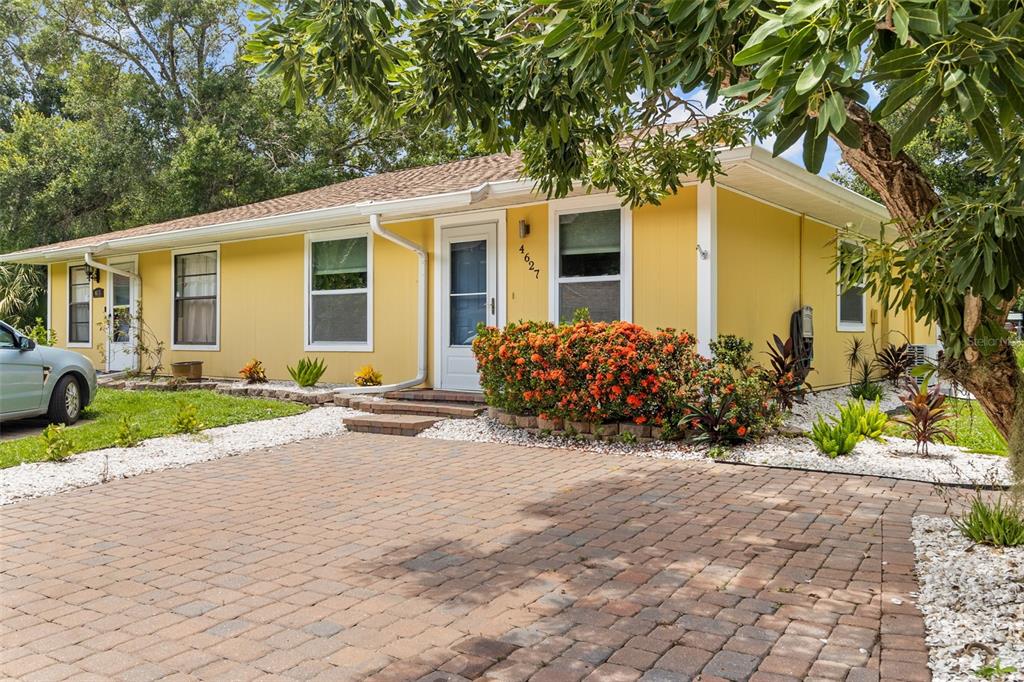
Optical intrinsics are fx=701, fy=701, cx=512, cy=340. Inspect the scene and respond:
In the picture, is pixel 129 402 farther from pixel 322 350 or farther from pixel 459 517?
pixel 459 517

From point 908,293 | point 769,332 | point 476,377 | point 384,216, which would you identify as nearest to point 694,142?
point 908,293

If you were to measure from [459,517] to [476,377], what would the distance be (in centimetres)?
507

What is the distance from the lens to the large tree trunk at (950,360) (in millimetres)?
3338

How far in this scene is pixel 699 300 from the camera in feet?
25.9

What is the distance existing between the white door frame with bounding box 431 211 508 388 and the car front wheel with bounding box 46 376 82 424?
445 centimetres

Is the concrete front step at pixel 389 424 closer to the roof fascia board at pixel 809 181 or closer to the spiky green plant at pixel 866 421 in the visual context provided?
the spiky green plant at pixel 866 421

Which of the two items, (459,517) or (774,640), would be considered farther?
(459,517)

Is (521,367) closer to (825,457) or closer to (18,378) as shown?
(825,457)

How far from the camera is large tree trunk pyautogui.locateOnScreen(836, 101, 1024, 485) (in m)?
3.34

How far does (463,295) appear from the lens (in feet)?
32.3

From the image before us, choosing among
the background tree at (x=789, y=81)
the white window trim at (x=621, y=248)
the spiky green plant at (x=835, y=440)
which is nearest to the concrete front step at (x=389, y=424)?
the white window trim at (x=621, y=248)

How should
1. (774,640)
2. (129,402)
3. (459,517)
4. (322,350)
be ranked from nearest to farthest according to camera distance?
(774,640) → (459,517) → (129,402) → (322,350)

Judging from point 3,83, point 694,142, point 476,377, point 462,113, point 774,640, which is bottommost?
point 774,640

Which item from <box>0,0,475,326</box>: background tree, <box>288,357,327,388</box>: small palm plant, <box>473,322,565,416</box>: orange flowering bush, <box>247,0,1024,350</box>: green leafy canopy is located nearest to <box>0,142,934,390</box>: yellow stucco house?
<box>288,357,327,388</box>: small palm plant
